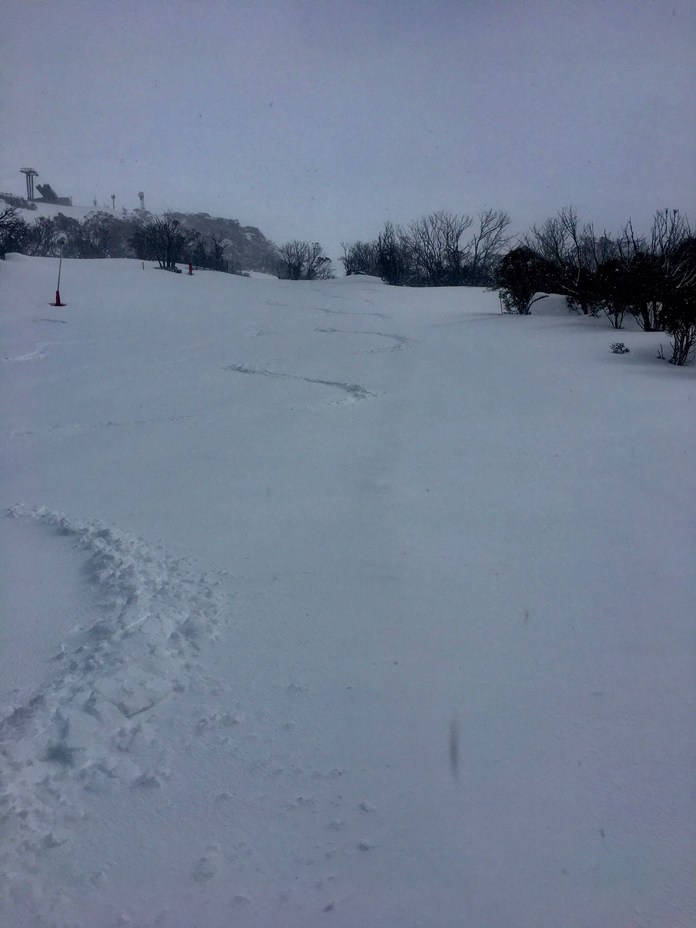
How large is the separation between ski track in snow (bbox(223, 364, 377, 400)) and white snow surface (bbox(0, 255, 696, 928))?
147 cm

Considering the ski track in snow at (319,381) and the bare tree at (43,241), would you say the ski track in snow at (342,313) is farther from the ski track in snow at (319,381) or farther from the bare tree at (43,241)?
the bare tree at (43,241)

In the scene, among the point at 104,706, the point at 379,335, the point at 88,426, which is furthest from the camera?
the point at 379,335

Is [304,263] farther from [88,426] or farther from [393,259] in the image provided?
[88,426]

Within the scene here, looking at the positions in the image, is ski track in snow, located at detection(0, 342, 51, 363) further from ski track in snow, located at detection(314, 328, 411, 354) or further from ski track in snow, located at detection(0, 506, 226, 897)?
ski track in snow, located at detection(0, 506, 226, 897)

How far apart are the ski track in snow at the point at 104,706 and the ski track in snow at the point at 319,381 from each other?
5.52 meters

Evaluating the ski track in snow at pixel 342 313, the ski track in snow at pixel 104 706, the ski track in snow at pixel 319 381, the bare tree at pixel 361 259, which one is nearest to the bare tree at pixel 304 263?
the bare tree at pixel 361 259

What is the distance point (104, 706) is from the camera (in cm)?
304

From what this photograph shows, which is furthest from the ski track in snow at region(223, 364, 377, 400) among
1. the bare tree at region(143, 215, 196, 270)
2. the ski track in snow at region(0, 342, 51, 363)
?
the bare tree at region(143, 215, 196, 270)

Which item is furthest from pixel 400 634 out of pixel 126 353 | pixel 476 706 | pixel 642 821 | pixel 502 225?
pixel 502 225

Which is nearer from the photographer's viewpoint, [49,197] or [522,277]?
[522,277]

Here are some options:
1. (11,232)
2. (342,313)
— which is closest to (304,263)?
(11,232)

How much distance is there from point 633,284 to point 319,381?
23.2ft

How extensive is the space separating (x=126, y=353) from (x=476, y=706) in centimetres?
1177

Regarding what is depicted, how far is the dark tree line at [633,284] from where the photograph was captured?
10133 millimetres
